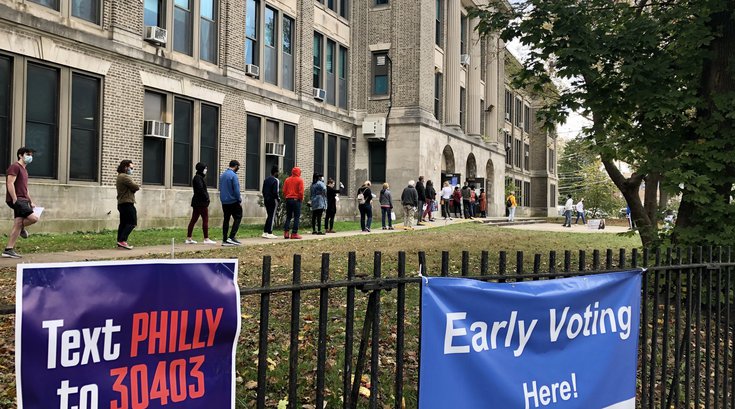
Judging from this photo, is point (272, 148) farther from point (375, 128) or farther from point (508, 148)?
point (508, 148)

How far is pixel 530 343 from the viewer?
10.1 ft

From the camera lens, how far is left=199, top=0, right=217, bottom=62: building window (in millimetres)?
19000

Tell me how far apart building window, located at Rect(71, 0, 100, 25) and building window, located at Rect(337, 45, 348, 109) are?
46.4 ft

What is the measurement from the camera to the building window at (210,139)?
19.0m

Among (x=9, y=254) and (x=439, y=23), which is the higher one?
(x=439, y=23)

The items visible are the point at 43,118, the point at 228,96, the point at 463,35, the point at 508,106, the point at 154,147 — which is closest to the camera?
the point at 43,118

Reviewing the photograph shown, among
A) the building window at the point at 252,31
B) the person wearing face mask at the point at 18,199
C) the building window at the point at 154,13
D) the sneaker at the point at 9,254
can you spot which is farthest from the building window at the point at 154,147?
the sneaker at the point at 9,254

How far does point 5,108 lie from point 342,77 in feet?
57.5

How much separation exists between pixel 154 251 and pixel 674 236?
347 inches

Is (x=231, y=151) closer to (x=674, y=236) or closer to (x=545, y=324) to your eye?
(x=674, y=236)

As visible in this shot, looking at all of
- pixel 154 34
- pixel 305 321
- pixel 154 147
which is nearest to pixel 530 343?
pixel 305 321

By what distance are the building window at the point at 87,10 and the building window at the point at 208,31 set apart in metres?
4.04

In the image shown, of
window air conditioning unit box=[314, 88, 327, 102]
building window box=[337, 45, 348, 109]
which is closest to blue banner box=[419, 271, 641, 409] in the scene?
window air conditioning unit box=[314, 88, 327, 102]

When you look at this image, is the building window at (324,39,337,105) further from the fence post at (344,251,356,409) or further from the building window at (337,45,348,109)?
the fence post at (344,251,356,409)
